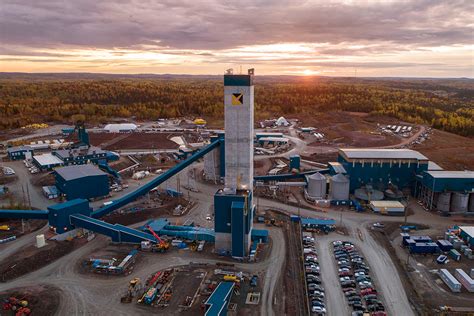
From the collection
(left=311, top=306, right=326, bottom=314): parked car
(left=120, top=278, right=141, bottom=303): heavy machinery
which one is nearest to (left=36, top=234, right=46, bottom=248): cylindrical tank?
(left=120, top=278, right=141, bottom=303): heavy machinery

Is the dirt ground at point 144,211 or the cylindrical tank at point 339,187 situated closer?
the dirt ground at point 144,211

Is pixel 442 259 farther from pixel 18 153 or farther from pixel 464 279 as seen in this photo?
pixel 18 153

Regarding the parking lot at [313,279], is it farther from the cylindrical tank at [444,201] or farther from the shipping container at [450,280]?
the cylindrical tank at [444,201]

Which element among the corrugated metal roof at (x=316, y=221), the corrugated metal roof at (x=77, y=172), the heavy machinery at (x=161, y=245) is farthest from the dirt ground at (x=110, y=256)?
the corrugated metal roof at (x=316, y=221)

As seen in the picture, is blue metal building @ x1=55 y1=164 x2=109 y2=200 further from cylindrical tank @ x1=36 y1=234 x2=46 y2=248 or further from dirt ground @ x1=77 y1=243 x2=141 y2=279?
dirt ground @ x1=77 y1=243 x2=141 y2=279

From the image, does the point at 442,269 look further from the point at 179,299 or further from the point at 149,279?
the point at 149,279

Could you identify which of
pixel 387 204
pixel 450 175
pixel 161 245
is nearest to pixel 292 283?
pixel 161 245
